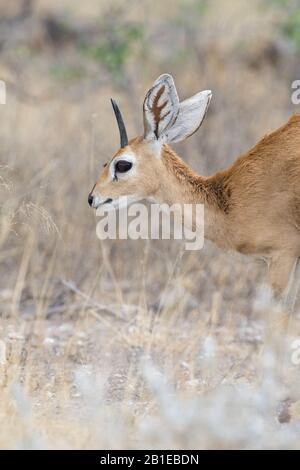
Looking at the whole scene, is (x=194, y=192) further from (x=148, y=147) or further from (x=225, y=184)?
(x=148, y=147)

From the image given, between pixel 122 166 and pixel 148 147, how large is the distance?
23cm

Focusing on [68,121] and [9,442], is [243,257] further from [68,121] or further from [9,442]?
[68,121]

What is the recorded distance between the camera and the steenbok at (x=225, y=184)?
19.7 feet

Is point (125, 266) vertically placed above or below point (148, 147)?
above

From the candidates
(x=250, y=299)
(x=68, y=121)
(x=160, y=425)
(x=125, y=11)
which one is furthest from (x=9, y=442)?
(x=125, y=11)

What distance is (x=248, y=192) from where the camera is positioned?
616 cm

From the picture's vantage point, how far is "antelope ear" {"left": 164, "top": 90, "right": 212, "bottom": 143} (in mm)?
6332

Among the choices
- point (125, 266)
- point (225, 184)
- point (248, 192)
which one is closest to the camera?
point (248, 192)

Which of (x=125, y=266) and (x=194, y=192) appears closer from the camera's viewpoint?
(x=194, y=192)

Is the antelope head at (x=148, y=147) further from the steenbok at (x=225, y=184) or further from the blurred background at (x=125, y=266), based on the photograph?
the blurred background at (x=125, y=266)

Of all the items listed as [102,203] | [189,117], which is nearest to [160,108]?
[189,117]

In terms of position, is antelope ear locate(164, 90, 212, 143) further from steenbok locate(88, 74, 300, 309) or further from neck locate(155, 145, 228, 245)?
neck locate(155, 145, 228, 245)

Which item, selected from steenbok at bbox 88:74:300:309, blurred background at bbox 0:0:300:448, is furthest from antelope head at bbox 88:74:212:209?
blurred background at bbox 0:0:300:448

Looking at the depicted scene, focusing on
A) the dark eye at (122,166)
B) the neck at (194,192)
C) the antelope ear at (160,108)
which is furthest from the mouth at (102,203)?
the antelope ear at (160,108)
